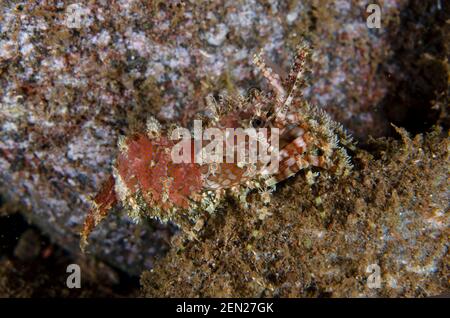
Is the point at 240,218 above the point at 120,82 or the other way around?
the other way around

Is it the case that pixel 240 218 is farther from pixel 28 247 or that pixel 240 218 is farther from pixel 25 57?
pixel 28 247

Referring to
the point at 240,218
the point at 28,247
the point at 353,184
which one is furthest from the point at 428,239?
the point at 28,247

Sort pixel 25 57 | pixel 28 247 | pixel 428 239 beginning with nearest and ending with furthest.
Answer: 1. pixel 428 239
2. pixel 25 57
3. pixel 28 247

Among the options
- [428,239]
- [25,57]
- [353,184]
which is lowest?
[428,239]

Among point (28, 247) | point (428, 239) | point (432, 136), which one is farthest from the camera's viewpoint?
point (28, 247)

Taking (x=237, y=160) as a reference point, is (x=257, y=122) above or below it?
above

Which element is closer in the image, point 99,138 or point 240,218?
point 240,218

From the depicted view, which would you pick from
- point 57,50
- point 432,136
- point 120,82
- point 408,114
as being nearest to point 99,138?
point 120,82
